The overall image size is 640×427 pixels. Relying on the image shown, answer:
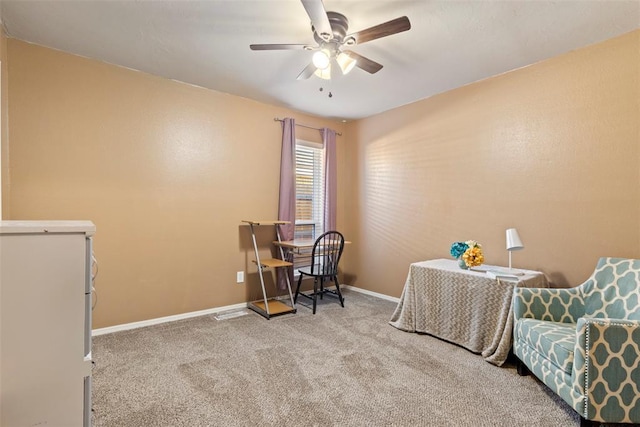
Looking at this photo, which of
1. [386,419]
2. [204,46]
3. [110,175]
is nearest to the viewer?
[386,419]

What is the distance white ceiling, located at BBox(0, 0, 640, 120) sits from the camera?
2037 millimetres

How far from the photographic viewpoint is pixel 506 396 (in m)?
1.93

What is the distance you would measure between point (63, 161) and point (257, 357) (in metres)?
2.30

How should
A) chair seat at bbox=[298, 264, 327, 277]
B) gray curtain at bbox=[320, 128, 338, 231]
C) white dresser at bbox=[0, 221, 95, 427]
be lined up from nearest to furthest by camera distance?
white dresser at bbox=[0, 221, 95, 427], chair seat at bbox=[298, 264, 327, 277], gray curtain at bbox=[320, 128, 338, 231]

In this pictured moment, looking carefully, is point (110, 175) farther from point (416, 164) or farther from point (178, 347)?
point (416, 164)

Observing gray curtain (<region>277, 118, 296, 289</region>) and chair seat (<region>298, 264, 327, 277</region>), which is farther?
gray curtain (<region>277, 118, 296, 289</region>)

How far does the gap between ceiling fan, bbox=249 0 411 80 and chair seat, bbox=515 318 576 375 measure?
1.99 meters

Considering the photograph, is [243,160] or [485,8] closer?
[485,8]

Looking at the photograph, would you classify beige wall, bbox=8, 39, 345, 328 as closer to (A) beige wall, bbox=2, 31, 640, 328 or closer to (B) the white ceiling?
(A) beige wall, bbox=2, 31, 640, 328

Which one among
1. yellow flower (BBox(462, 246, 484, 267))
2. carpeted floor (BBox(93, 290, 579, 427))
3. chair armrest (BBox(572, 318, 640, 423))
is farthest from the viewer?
yellow flower (BBox(462, 246, 484, 267))

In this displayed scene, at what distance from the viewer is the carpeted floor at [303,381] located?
1.73 meters

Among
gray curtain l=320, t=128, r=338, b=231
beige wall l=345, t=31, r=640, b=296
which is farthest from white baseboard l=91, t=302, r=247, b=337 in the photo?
beige wall l=345, t=31, r=640, b=296

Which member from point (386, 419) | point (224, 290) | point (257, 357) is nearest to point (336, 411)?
point (386, 419)

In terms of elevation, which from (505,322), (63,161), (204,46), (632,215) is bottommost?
(505,322)
